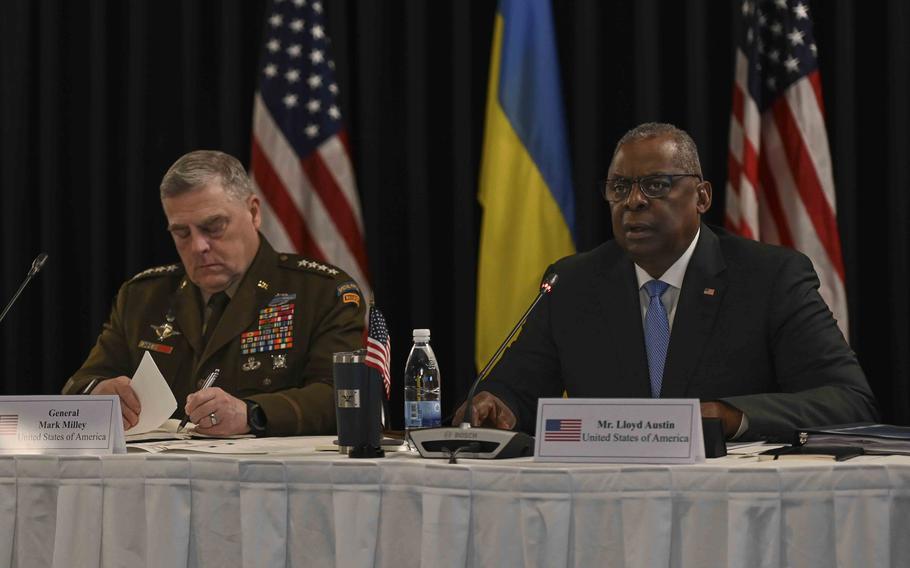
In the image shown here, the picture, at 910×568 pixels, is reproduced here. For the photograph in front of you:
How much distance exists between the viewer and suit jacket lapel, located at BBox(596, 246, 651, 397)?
304cm

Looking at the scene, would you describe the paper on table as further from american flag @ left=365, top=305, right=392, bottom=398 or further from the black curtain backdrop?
the black curtain backdrop

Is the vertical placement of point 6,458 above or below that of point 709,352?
below

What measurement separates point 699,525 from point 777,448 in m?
0.41

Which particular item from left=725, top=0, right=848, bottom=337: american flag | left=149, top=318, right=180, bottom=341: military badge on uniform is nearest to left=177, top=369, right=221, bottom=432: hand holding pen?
left=149, top=318, right=180, bottom=341: military badge on uniform

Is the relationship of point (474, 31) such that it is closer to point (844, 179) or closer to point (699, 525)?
point (844, 179)

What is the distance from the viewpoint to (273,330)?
3473 millimetres

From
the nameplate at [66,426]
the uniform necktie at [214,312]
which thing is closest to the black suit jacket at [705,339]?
the uniform necktie at [214,312]

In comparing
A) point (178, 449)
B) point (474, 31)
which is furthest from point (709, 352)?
point (474, 31)

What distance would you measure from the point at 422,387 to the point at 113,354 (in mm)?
1328

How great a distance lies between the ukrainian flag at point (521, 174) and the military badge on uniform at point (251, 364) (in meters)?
1.08

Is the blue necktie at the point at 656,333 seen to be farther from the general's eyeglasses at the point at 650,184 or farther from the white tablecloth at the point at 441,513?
the white tablecloth at the point at 441,513

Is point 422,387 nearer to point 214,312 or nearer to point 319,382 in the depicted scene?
point 319,382

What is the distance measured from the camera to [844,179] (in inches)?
167

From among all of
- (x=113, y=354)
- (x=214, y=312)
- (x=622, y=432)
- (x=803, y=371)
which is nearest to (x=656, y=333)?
(x=803, y=371)
